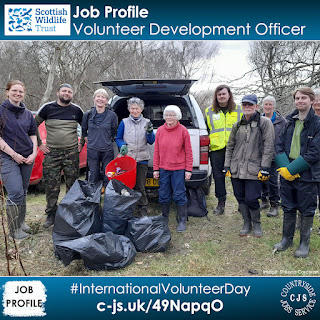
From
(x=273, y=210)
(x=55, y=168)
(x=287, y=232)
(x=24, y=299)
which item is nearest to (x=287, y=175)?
(x=287, y=232)

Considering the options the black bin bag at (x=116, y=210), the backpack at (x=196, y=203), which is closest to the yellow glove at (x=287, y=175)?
the backpack at (x=196, y=203)

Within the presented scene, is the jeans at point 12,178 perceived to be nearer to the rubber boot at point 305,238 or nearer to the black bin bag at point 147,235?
the black bin bag at point 147,235

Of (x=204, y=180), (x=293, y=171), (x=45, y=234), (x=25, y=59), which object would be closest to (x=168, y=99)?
(x=204, y=180)

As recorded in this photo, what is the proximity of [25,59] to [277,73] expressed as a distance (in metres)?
10.6

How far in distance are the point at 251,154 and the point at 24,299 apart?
2792 mm

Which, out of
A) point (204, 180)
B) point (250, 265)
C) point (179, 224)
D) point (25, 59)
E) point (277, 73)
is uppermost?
point (25, 59)

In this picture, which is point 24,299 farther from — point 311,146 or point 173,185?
point 311,146

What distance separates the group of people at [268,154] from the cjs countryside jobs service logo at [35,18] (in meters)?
2.14

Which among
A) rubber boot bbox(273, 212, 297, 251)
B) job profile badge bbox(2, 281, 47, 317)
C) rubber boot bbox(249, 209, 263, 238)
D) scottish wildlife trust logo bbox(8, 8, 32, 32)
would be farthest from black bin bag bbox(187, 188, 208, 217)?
scottish wildlife trust logo bbox(8, 8, 32, 32)

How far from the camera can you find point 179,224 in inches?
156

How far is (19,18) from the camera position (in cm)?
269

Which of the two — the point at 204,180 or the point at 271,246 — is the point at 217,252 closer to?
the point at 271,246

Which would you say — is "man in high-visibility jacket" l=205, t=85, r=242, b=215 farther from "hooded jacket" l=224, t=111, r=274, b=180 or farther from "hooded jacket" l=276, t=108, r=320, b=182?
"hooded jacket" l=276, t=108, r=320, b=182

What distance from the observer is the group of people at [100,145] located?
368 cm
